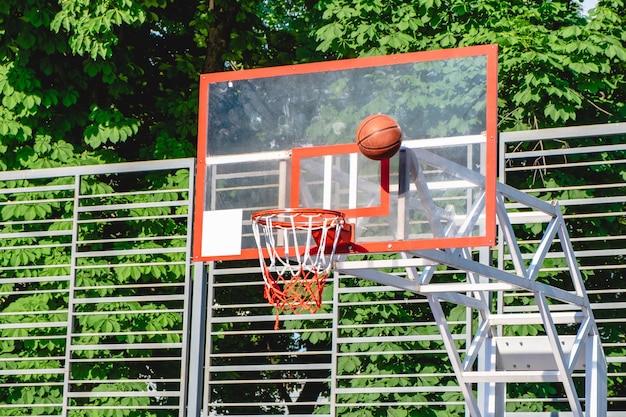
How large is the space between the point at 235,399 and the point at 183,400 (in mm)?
3988

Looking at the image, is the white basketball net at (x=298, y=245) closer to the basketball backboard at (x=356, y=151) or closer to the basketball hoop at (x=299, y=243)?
the basketball hoop at (x=299, y=243)

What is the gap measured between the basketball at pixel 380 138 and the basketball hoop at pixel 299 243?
46cm

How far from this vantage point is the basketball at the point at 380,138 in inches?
264

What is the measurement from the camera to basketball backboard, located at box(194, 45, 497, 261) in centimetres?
692

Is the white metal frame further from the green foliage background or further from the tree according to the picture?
the tree

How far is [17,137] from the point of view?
1261 centimetres

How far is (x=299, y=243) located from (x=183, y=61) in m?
7.40

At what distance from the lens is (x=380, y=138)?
22.1ft

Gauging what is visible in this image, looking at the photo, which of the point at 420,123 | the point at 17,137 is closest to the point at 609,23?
the point at 420,123

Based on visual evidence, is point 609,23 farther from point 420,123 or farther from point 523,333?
point 420,123

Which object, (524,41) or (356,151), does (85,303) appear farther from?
(356,151)

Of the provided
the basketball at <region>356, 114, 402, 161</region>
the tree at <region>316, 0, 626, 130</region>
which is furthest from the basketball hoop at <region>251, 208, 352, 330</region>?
the tree at <region>316, 0, 626, 130</region>

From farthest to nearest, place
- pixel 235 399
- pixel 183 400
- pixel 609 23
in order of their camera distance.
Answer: pixel 235 399 < pixel 609 23 < pixel 183 400

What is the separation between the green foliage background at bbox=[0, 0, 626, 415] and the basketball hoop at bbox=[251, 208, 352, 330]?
3.76 metres
